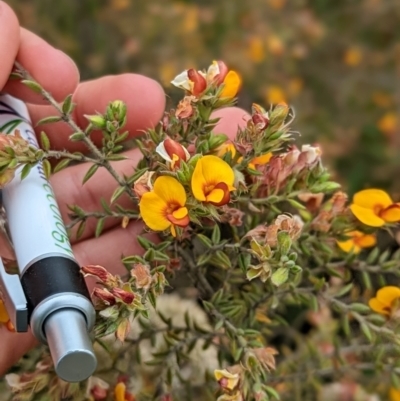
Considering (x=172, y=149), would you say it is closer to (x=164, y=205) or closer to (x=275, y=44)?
(x=164, y=205)

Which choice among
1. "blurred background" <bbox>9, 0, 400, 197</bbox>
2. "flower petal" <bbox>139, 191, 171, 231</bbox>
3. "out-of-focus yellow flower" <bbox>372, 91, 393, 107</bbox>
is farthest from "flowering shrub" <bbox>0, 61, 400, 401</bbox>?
"out-of-focus yellow flower" <bbox>372, 91, 393, 107</bbox>

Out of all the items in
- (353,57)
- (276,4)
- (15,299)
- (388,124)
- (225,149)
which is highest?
(225,149)

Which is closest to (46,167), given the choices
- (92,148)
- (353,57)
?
(92,148)

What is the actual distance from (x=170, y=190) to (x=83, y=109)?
0.34 meters

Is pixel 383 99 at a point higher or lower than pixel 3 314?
lower

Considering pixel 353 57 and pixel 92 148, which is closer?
pixel 92 148

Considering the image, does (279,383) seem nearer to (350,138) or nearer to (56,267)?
(56,267)

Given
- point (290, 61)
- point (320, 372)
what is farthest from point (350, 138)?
point (320, 372)

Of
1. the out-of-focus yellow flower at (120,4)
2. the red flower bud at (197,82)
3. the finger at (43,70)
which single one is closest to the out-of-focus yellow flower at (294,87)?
the out-of-focus yellow flower at (120,4)

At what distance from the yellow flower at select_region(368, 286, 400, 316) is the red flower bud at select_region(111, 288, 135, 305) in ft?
1.00

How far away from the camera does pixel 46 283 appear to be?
0.54 metres

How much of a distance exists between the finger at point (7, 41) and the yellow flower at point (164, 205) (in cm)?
27

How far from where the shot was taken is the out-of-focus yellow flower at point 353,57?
1.88 m

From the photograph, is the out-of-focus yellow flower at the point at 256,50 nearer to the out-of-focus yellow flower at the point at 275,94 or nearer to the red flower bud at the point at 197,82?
the out-of-focus yellow flower at the point at 275,94
